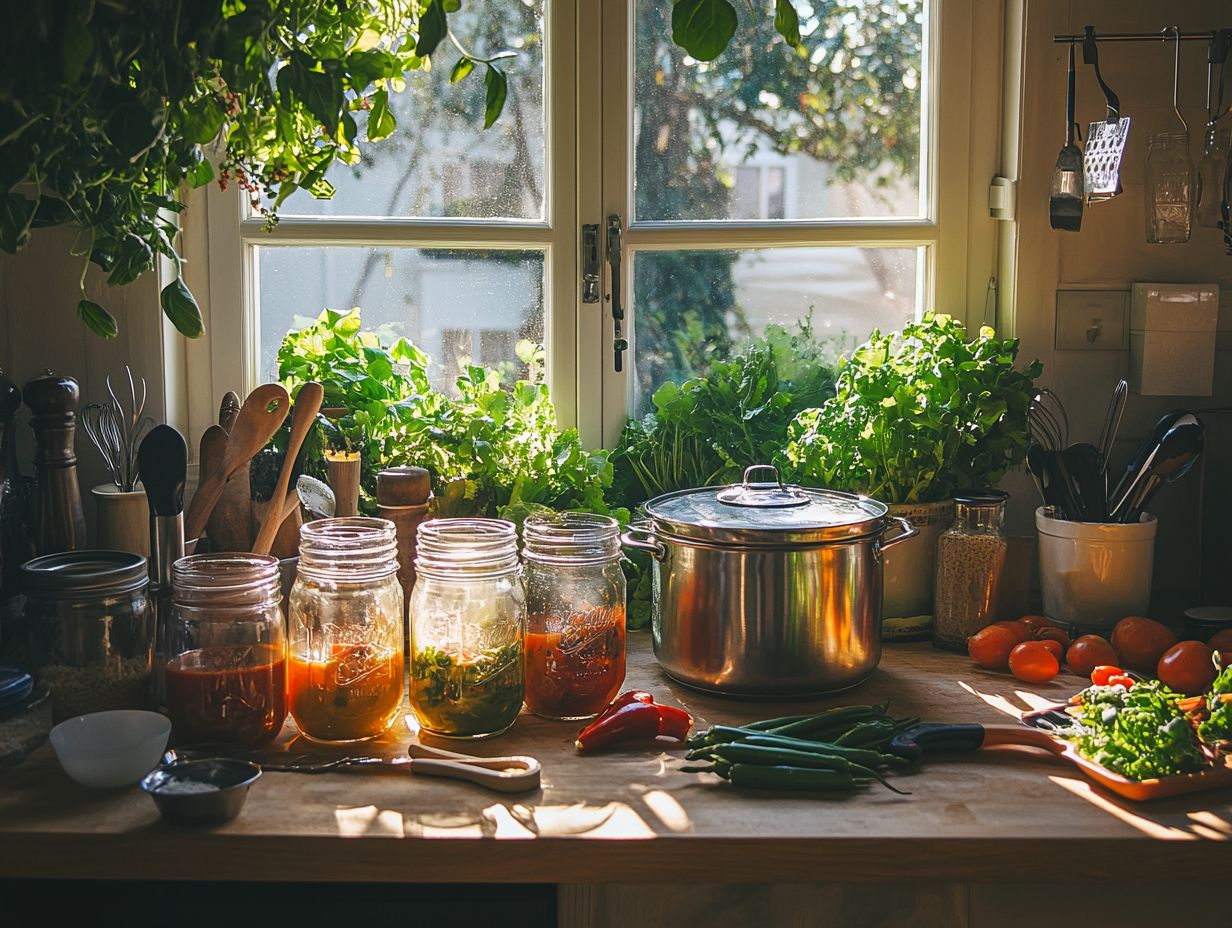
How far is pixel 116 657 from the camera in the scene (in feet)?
4.49

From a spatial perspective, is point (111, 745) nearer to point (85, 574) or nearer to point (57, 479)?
point (85, 574)

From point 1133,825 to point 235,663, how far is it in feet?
3.08

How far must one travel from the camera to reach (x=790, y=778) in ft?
4.08

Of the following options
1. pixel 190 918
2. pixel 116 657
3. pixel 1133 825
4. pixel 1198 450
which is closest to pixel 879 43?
pixel 1198 450

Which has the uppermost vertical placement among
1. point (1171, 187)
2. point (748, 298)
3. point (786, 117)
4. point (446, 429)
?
point (786, 117)

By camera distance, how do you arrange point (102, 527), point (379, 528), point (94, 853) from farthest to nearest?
point (102, 527) < point (379, 528) < point (94, 853)

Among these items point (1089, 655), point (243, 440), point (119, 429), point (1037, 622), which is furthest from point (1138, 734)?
point (119, 429)

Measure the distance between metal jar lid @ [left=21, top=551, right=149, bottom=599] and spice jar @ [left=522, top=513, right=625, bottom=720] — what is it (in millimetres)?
453

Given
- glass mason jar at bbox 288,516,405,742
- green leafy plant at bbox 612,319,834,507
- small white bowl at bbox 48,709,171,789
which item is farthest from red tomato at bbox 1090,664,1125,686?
small white bowl at bbox 48,709,171,789

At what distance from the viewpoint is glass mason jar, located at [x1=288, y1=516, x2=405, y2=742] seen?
136 centimetres

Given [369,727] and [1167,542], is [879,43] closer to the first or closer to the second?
[1167,542]

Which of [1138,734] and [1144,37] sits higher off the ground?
[1144,37]

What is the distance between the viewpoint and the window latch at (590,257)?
1.99 m

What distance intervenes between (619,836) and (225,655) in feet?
1.64
